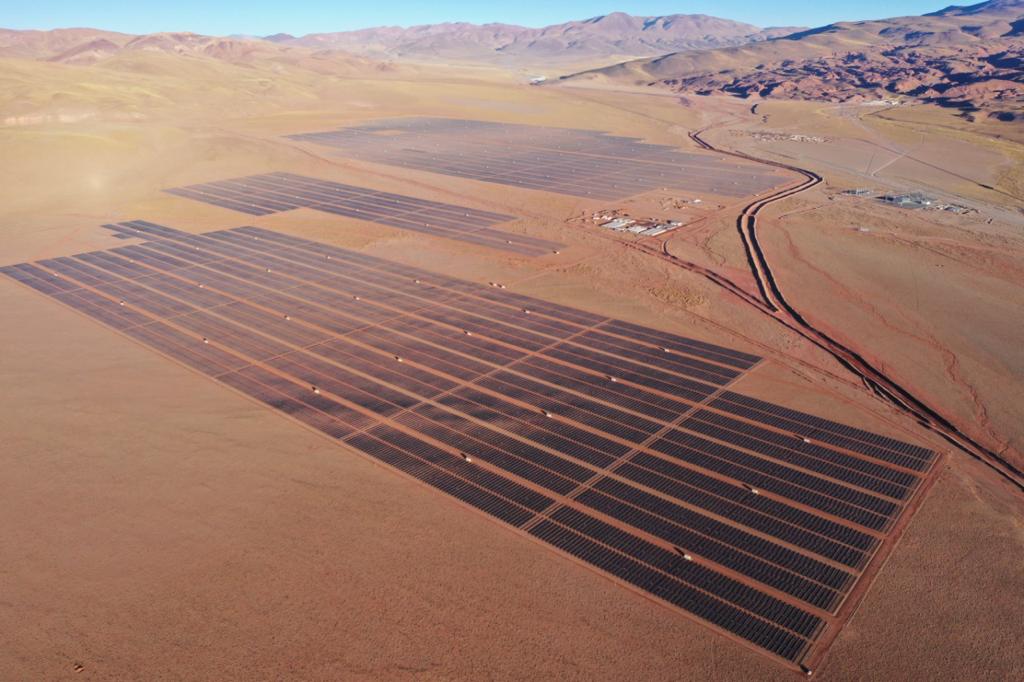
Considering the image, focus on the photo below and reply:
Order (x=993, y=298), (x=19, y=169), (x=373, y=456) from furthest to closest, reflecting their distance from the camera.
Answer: (x=19, y=169)
(x=993, y=298)
(x=373, y=456)

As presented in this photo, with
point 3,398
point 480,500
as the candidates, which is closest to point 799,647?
point 480,500

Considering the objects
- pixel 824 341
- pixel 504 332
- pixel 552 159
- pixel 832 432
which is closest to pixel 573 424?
pixel 504 332

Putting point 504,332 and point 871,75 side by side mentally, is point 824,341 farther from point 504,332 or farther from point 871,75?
point 871,75

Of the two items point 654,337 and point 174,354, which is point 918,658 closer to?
point 654,337

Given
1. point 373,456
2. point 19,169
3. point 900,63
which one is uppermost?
point 900,63

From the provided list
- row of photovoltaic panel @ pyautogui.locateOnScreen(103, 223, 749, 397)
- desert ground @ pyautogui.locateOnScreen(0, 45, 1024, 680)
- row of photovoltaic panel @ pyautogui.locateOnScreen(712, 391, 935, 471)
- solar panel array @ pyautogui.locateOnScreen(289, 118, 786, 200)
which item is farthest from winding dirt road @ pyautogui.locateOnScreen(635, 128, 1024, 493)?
solar panel array @ pyautogui.locateOnScreen(289, 118, 786, 200)

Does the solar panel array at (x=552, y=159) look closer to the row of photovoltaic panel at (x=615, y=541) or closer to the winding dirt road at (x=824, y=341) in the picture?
the winding dirt road at (x=824, y=341)
